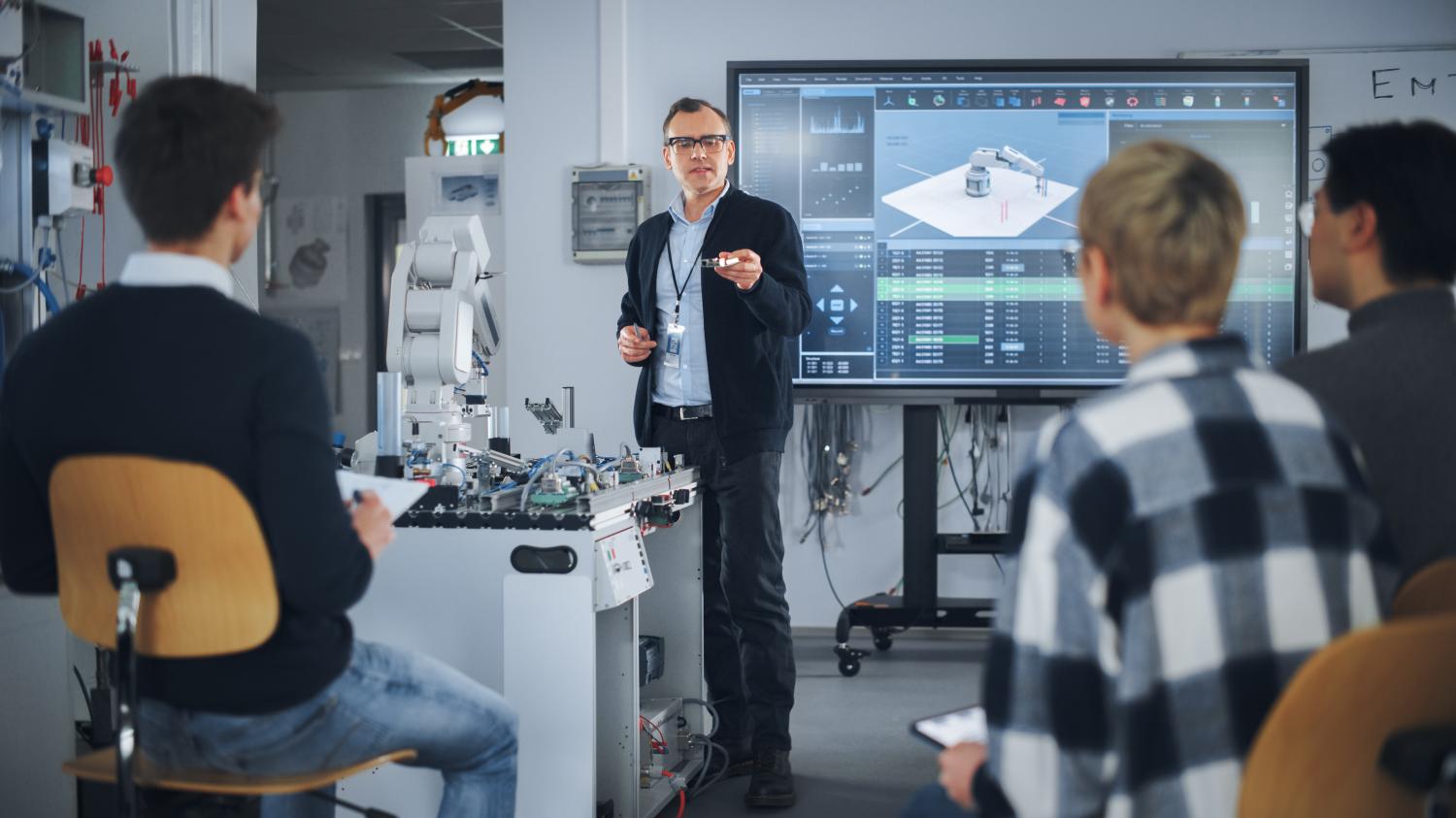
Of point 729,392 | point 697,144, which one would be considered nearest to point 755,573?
point 729,392

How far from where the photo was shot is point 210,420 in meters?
1.38

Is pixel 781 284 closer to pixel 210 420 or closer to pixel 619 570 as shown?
pixel 619 570

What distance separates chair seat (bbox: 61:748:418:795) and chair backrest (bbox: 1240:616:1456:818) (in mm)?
1100

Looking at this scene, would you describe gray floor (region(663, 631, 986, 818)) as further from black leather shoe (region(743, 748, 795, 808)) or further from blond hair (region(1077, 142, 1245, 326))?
blond hair (region(1077, 142, 1245, 326))

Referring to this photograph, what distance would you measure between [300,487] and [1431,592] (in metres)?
1.24

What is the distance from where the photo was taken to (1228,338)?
110 centimetres

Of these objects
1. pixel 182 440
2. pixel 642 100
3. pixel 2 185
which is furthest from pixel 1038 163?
pixel 182 440

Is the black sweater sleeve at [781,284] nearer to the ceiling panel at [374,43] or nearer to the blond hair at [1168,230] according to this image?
the blond hair at [1168,230]

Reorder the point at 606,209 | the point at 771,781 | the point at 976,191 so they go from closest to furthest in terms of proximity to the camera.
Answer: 1. the point at 771,781
2. the point at 976,191
3. the point at 606,209

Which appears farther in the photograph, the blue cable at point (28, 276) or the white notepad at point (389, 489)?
the blue cable at point (28, 276)

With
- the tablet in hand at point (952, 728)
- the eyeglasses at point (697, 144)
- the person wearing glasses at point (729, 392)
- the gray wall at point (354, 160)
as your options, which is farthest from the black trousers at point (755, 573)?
the gray wall at point (354, 160)

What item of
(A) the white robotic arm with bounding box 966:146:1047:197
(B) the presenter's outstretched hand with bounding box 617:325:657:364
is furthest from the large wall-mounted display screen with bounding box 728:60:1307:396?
(B) the presenter's outstretched hand with bounding box 617:325:657:364

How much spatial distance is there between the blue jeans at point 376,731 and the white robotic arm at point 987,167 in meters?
2.96

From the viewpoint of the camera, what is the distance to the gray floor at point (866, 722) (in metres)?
2.85
